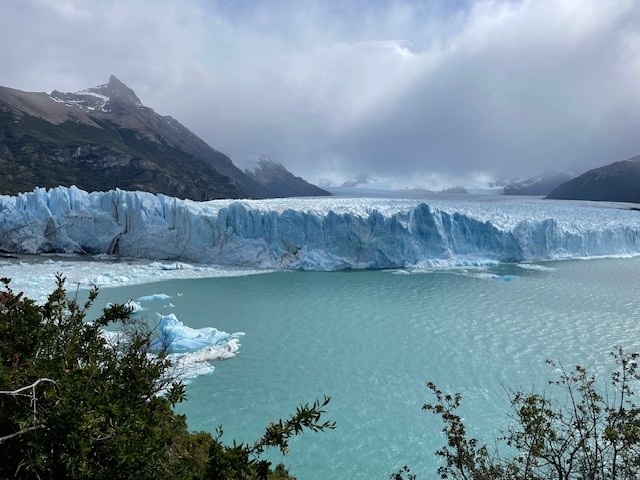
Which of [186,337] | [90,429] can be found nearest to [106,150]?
[186,337]

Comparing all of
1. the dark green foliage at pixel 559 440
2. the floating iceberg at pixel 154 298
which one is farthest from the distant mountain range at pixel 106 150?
the dark green foliage at pixel 559 440

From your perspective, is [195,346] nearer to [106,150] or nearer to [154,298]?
[154,298]

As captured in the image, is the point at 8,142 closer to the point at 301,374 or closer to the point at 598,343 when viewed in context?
the point at 301,374

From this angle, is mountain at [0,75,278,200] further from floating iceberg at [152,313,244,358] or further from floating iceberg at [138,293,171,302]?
floating iceberg at [152,313,244,358]

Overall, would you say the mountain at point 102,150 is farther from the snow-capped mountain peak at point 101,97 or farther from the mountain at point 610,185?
the mountain at point 610,185

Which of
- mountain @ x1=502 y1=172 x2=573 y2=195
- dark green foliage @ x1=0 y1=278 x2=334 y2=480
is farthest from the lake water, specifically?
mountain @ x1=502 y1=172 x2=573 y2=195
